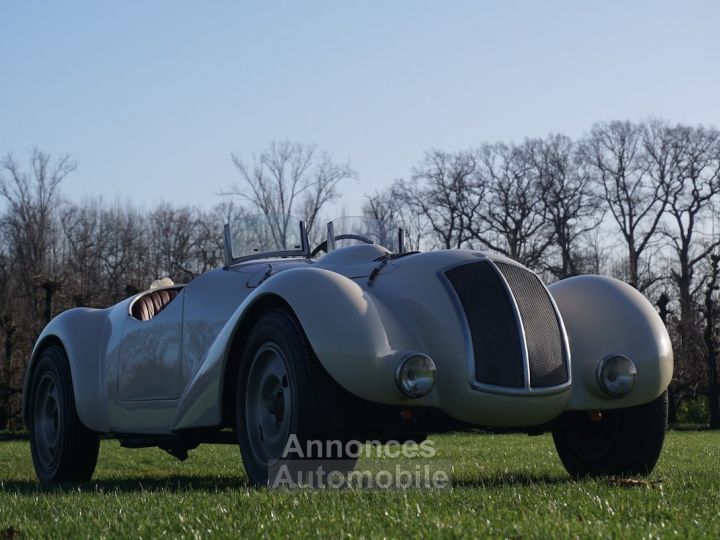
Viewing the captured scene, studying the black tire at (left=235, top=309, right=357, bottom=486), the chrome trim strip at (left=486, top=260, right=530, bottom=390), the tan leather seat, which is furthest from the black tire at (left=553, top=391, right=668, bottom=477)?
the tan leather seat

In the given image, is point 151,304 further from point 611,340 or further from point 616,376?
point 616,376

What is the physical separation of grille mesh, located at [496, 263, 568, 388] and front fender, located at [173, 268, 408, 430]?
2.59 feet

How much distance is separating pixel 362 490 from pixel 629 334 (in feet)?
6.95

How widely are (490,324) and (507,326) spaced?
0.11 metres

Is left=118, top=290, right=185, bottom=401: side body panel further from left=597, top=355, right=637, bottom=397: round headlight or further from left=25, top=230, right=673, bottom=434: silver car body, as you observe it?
left=597, top=355, right=637, bottom=397: round headlight

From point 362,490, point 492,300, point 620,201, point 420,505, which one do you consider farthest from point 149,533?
point 620,201

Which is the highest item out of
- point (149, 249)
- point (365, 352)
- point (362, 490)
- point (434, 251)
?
point (149, 249)

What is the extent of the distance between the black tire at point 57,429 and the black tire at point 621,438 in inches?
153

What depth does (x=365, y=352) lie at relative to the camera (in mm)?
5957

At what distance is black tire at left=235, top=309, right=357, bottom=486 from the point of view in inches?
237

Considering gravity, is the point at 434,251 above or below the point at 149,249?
below

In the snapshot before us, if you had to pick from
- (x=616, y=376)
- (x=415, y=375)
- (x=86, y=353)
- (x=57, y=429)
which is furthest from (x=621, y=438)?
(x=57, y=429)

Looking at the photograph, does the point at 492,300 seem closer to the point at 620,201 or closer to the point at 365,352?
the point at 365,352

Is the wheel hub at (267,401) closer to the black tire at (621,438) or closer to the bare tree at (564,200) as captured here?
the black tire at (621,438)
